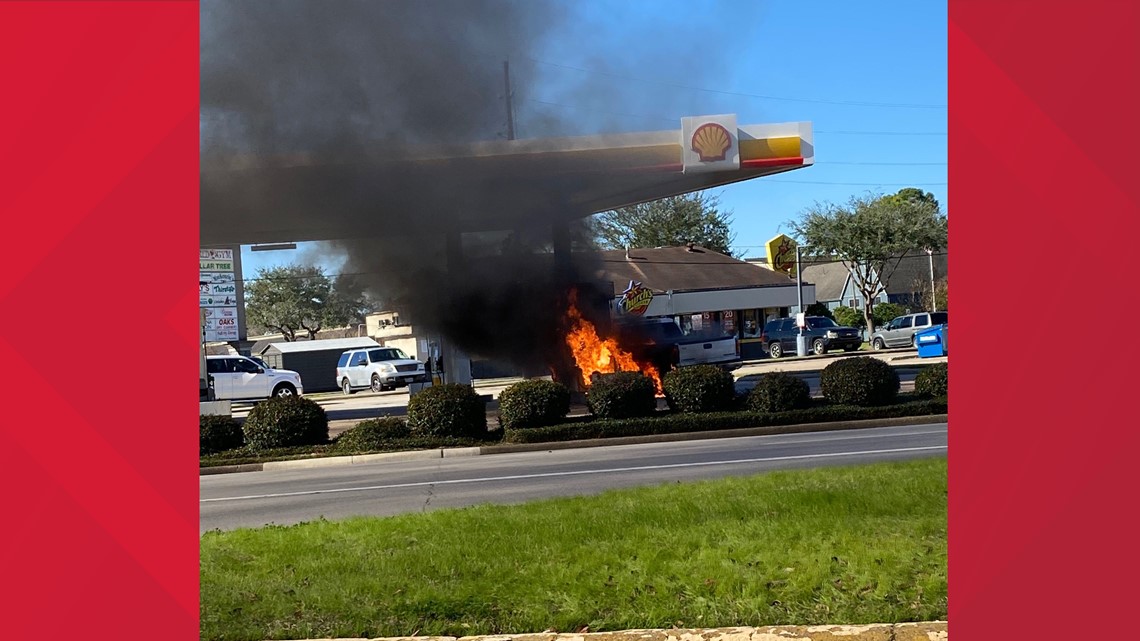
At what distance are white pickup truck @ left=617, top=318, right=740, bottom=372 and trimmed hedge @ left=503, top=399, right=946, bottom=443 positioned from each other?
4302mm

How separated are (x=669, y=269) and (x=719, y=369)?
93.9 feet

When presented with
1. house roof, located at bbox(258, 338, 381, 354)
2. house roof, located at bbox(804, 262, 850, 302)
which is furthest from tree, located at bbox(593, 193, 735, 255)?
house roof, located at bbox(258, 338, 381, 354)

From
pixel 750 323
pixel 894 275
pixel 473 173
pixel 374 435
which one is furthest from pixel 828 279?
pixel 374 435

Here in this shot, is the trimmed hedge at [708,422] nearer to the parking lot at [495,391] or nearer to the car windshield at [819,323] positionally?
the parking lot at [495,391]

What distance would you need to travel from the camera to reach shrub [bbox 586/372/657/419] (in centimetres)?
1486

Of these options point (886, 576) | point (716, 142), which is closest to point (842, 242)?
point (716, 142)

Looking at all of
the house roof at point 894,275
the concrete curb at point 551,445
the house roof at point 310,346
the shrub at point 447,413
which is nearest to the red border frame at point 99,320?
the concrete curb at point 551,445

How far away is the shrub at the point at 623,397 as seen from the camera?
14.9m

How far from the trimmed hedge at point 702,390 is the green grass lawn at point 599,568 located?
8055 millimetres

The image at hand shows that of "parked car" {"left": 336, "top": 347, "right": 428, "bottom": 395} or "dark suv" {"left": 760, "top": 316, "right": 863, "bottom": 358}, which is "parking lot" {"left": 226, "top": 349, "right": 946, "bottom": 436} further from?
"dark suv" {"left": 760, "top": 316, "right": 863, "bottom": 358}

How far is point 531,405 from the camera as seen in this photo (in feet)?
47.9

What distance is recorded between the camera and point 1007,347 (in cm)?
330

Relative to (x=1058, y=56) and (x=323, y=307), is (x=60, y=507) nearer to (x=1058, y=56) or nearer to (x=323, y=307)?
(x=1058, y=56)

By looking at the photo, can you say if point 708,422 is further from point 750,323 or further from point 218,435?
point 750,323
